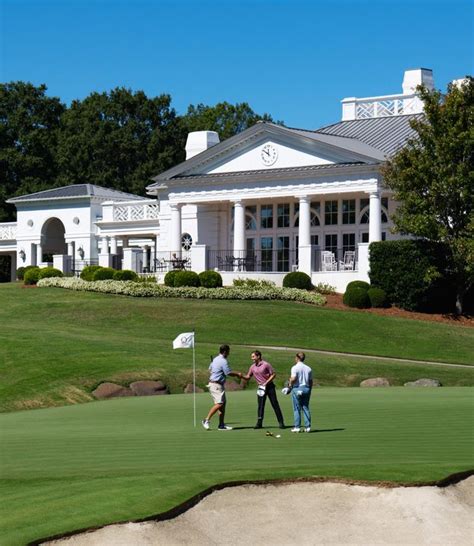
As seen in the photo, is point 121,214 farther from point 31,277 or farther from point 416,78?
point 416,78

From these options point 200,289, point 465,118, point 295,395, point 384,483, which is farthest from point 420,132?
point 384,483

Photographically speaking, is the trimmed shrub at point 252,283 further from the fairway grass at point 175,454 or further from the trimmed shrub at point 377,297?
the fairway grass at point 175,454

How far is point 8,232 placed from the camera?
265ft

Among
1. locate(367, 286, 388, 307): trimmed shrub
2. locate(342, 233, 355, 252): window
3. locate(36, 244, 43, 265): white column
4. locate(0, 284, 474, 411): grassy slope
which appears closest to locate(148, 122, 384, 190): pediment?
locate(342, 233, 355, 252): window

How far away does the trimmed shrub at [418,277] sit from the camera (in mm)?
50844

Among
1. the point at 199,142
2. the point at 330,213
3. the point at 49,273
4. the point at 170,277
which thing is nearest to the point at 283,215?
the point at 330,213

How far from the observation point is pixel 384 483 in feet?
49.9

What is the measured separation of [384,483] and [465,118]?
121ft

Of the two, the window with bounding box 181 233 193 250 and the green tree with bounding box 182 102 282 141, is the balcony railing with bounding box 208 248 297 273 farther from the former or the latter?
the green tree with bounding box 182 102 282 141

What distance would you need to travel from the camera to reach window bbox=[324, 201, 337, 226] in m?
61.6

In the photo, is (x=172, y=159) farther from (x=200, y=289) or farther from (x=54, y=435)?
(x=54, y=435)

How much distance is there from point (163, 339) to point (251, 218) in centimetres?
2282

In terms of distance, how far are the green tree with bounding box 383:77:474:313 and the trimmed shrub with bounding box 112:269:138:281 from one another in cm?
1472

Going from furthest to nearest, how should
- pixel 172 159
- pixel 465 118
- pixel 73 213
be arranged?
1. pixel 172 159
2. pixel 73 213
3. pixel 465 118
